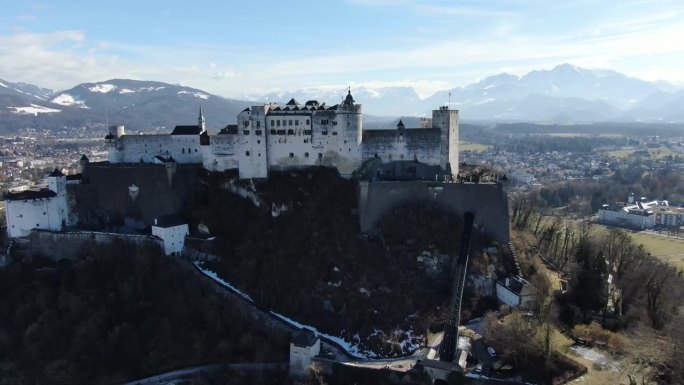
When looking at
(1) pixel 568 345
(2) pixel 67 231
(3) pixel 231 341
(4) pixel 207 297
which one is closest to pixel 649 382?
(1) pixel 568 345

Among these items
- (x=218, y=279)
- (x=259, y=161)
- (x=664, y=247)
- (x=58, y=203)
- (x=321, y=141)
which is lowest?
(x=664, y=247)

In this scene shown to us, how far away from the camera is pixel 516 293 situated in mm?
39094

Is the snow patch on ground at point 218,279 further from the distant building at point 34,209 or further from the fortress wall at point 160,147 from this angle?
the distant building at point 34,209

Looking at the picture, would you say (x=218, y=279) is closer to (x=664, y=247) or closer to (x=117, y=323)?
(x=117, y=323)

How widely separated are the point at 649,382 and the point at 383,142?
88.7 feet

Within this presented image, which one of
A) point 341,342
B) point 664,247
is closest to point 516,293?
point 341,342

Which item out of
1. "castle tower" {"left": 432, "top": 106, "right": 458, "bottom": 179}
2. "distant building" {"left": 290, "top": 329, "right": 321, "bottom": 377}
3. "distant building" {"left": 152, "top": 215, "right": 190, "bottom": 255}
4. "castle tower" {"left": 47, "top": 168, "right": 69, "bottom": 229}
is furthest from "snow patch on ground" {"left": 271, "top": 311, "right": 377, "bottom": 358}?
"castle tower" {"left": 47, "top": 168, "right": 69, "bottom": 229}

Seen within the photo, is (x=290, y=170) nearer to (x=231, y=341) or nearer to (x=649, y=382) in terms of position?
(x=231, y=341)

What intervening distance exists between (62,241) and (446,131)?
35.3m

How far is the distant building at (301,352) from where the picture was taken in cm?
3494

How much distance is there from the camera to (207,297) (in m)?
40.8

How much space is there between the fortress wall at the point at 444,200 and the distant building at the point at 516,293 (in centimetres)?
437

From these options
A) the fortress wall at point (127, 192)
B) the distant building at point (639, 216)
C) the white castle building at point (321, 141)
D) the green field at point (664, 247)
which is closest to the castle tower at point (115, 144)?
the fortress wall at point (127, 192)

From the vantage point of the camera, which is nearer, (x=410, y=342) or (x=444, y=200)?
(x=410, y=342)
